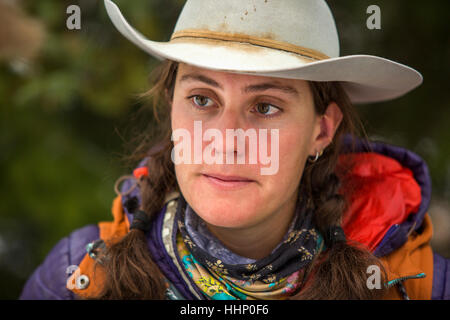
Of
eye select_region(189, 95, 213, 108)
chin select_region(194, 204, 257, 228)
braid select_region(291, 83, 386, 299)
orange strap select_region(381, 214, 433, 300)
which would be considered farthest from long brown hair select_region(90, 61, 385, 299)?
chin select_region(194, 204, 257, 228)

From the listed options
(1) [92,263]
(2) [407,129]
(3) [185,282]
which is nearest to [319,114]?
(3) [185,282]

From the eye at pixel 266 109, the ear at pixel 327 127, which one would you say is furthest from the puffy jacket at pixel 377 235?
the eye at pixel 266 109

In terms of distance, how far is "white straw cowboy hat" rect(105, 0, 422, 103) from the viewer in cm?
148

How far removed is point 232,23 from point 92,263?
1170 mm

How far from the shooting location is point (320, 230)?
1.94 m

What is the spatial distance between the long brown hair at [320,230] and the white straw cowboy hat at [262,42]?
0.63 ft

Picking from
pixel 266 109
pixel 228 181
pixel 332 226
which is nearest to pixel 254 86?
pixel 266 109

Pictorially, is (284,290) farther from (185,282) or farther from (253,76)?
(253,76)

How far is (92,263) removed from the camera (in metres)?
1.92

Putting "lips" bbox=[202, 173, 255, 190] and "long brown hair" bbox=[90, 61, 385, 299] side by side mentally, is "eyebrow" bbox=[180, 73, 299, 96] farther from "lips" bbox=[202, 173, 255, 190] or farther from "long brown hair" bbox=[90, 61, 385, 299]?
"lips" bbox=[202, 173, 255, 190]

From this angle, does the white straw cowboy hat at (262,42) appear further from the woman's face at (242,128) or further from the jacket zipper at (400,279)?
the jacket zipper at (400,279)

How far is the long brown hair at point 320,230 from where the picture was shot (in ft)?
5.82

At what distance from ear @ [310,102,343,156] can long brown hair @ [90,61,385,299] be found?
0.03 metres

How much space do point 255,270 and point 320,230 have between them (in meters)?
0.37
